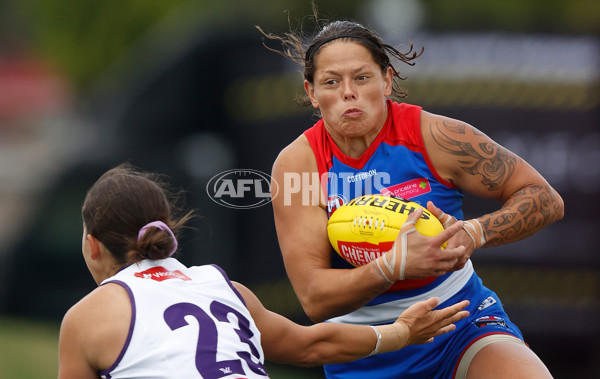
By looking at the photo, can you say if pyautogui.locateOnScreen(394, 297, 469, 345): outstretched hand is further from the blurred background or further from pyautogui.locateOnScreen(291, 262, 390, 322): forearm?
the blurred background

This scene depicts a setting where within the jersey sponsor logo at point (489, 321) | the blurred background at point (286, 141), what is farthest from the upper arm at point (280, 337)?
the blurred background at point (286, 141)

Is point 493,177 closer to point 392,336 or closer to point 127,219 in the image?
point 392,336

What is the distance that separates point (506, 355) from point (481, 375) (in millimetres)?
169

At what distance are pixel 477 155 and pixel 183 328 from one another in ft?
6.58

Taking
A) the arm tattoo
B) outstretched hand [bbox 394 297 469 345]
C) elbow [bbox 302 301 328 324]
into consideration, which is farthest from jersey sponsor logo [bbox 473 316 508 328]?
elbow [bbox 302 301 328 324]

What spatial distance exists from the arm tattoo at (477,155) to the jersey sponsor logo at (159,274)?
5.54 feet

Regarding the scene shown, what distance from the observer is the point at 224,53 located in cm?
1141

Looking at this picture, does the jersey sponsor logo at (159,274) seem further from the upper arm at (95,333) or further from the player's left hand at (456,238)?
the player's left hand at (456,238)

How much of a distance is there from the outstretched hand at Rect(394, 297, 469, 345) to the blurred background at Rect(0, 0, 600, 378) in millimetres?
4299

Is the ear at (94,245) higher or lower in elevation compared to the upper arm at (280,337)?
higher

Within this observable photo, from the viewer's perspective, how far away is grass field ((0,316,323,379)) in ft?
35.3

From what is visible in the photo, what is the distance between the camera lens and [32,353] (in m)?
11.2

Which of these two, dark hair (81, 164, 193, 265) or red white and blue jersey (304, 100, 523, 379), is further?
red white and blue jersey (304, 100, 523, 379)

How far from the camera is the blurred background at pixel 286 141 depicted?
10.2m
